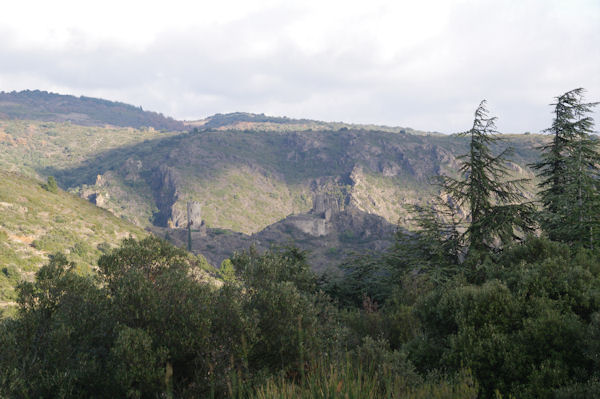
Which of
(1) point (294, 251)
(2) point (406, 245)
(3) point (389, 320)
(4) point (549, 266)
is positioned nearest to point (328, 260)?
(1) point (294, 251)

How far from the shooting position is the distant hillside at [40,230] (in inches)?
1849

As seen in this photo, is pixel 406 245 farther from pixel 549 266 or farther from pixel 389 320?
pixel 549 266

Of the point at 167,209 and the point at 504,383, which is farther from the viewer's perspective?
the point at 167,209

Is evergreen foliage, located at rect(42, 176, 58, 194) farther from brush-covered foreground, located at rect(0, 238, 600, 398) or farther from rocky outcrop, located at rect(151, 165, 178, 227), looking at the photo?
brush-covered foreground, located at rect(0, 238, 600, 398)

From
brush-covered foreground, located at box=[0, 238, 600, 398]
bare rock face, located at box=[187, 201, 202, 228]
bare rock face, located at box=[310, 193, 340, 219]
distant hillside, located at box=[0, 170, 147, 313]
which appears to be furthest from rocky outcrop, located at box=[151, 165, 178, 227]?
brush-covered foreground, located at box=[0, 238, 600, 398]

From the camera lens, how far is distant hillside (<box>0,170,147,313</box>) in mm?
46969

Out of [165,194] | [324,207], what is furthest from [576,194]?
[165,194]

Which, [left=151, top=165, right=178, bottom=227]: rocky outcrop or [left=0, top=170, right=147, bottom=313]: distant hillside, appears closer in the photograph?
[left=0, top=170, right=147, bottom=313]: distant hillside

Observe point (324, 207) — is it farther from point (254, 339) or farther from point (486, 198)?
point (254, 339)

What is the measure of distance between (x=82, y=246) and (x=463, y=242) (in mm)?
59112

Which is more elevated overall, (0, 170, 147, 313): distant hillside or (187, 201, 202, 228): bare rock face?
(0, 170, 147, 313): distant hillside

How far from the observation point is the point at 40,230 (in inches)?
2286

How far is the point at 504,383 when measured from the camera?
956 centimetres

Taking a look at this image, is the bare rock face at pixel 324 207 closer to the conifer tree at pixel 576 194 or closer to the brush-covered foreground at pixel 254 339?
the conifer tree at pixel 576 194
